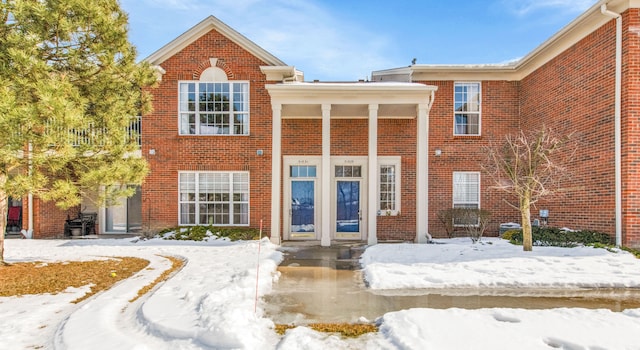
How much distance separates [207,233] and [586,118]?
1141 cm

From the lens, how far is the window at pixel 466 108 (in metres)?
13.1

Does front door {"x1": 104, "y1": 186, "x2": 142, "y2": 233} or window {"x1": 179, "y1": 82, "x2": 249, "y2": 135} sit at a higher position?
window {"x1": 179, "y1": 82, "x2": 249, "y2": 135}

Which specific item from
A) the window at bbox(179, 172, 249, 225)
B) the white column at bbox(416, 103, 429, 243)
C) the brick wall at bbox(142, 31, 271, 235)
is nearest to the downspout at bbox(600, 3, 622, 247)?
the white column at bbox(416, 103, 429, 243)

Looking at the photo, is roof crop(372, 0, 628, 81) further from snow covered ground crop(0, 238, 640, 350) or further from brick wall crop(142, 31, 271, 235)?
snow covered ground crop(0, 238, 640, 350)

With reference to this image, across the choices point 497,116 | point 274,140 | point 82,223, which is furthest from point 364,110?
point 82,223

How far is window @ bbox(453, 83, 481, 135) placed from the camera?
13.1 metres

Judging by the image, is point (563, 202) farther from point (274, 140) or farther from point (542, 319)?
point (274, 140)

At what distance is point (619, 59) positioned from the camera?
880cm

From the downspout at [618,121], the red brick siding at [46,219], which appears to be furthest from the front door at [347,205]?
the red brick siding at [46,219]

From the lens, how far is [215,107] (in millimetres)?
12383

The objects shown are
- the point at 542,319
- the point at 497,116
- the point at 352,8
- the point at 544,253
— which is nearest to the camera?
the point at 542,319

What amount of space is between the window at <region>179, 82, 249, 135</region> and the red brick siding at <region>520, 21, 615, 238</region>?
969 cm

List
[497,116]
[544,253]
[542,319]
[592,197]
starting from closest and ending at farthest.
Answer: [542,319], [544,253], [592,197], [497,116]

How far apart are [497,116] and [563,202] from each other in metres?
3.76
